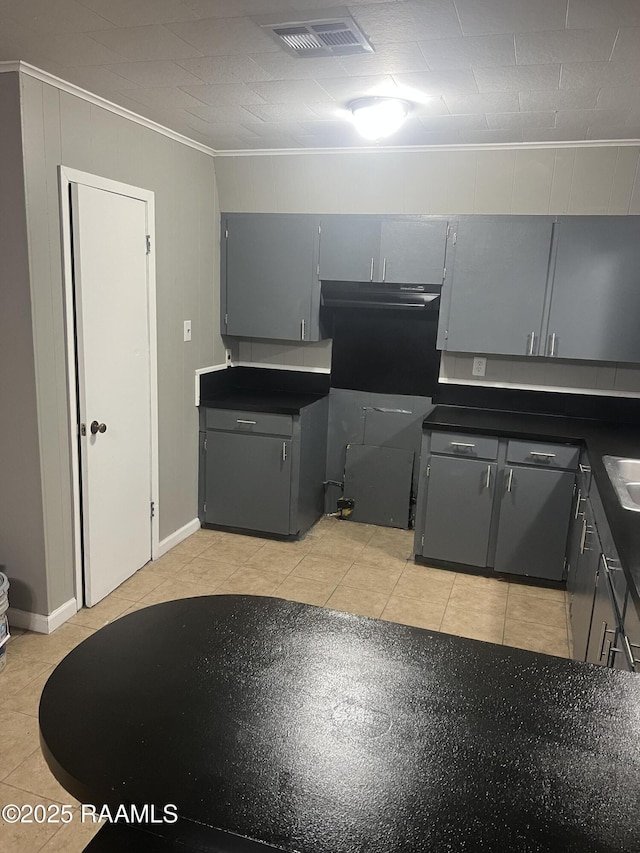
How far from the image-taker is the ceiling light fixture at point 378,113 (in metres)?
2.69

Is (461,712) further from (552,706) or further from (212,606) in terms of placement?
(212,606)

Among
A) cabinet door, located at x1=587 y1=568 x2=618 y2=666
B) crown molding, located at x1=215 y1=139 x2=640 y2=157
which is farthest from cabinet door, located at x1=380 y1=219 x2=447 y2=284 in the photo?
cabinet door, located at x1=587 y1=568 x2=618 y2=666

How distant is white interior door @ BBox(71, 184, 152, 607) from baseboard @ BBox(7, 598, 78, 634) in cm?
18

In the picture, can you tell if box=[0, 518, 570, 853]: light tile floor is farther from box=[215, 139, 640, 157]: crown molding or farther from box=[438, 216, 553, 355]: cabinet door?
box=[215, 139, 640, 157]: crown molding

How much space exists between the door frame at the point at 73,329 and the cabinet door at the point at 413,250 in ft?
4.48

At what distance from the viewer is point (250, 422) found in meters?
4.00

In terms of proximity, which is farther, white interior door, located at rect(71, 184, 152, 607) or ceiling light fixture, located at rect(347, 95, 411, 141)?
white interior door, located at rect(71, 184, 152, 607)

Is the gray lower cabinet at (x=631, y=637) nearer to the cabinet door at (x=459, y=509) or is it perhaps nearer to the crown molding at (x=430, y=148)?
the cabinet door at (x=459, y=509)

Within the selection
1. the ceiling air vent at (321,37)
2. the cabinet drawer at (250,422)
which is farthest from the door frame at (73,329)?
the ceiling air vent at (321,37)

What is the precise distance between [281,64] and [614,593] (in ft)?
6.99

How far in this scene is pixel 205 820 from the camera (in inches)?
32.6

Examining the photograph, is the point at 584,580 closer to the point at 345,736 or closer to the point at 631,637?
the point at 631,637

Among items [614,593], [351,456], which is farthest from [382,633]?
[351,456]

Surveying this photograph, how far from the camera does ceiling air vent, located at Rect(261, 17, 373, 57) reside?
75.7 inches
